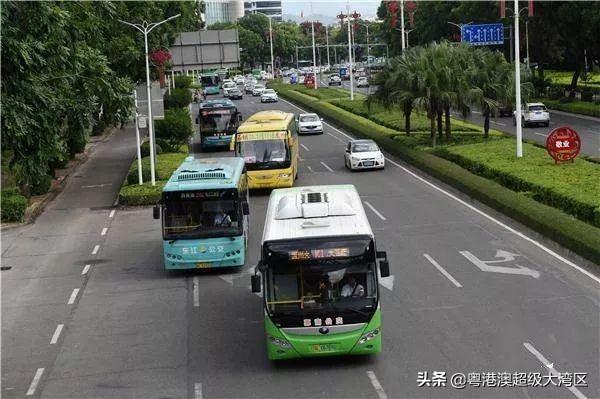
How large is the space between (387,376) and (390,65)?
35.9 m

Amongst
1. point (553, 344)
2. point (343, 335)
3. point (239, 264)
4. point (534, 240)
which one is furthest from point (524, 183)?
point (343, 335)

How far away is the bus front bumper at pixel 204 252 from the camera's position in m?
23.4

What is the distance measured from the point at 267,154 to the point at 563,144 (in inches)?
447

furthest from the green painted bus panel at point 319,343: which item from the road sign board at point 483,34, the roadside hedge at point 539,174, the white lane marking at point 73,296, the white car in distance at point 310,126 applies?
the road sign board at point 483,34

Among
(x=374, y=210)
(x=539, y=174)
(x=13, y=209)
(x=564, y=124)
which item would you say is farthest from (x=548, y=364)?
(x=564, y=124)

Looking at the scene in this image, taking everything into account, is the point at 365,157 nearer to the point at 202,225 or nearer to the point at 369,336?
the point at 202,225

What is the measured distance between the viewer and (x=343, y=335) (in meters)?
15.8

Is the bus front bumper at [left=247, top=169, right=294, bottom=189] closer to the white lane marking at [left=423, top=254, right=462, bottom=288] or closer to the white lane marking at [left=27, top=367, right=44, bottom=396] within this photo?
the white lane marking at [left=423, top=254, right=462, bottom=288]

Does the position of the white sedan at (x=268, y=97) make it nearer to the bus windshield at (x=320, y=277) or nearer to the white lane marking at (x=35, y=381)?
the white lane marking at (x=35, y=381)

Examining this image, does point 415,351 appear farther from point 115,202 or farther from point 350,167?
point 350,167

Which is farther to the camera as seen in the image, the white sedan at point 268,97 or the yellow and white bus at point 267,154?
the white sedan at point 268,97

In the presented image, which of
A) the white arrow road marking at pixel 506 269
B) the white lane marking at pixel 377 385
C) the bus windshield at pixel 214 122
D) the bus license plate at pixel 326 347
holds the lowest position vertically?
the white lane marking at pixel 377 385

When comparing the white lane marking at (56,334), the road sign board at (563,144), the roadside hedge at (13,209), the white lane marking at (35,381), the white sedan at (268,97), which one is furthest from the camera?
the white sedan at (268,97)

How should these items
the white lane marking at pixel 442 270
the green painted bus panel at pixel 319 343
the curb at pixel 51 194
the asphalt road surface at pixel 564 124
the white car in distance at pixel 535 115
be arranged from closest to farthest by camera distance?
1. the green painted bus panel at pixel 319 343
2. the white lane marking at pixel 442 270
3. the curb at pixel 51 194
4. the asphalt road surface at pixel 564 124
5. the white car in distance at pixel 535 115
